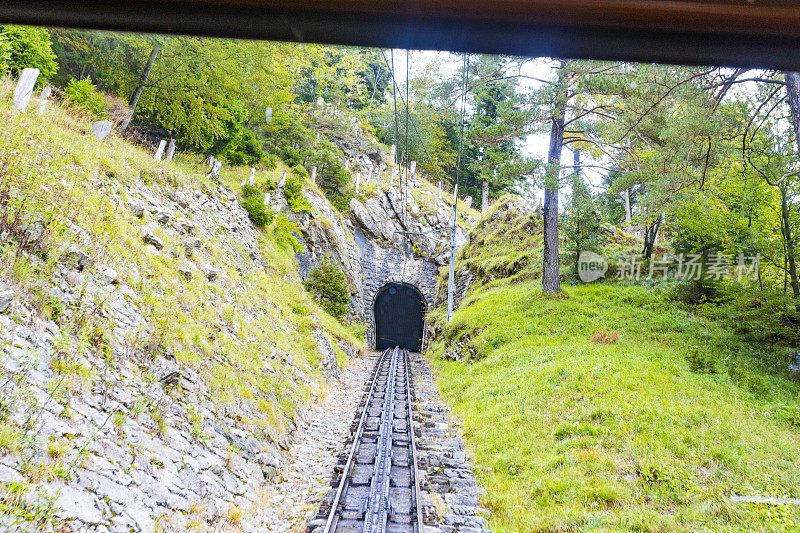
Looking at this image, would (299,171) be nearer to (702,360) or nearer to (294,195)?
(294,195)

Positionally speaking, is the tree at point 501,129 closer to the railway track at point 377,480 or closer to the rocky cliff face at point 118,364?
the railway track at point 377,480

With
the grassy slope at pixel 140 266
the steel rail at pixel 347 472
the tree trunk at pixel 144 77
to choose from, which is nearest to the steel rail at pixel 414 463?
the steel rail at pixel 347 472

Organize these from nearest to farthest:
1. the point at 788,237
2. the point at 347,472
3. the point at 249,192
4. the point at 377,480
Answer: the point at 377,480, the point at 347,472, the point at 788,237, the point at 249,192

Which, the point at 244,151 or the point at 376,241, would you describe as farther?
the point at 376,241

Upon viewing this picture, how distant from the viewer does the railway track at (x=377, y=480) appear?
16.8 feet

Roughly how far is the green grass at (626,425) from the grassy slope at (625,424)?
24mm

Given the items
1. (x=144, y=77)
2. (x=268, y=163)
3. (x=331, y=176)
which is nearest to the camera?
(x=144, y=77)

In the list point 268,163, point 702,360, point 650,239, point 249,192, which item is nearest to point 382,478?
point 702,360

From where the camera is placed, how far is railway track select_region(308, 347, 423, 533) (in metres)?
5.12

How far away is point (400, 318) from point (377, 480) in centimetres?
2818

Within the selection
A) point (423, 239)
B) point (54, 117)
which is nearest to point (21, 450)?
point (54, 117)

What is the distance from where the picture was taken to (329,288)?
21141mm

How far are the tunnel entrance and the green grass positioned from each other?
18574mm

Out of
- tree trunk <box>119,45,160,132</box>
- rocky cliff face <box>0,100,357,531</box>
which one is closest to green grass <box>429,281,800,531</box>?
rocky cliff face <box>0,100,357,531</box>
